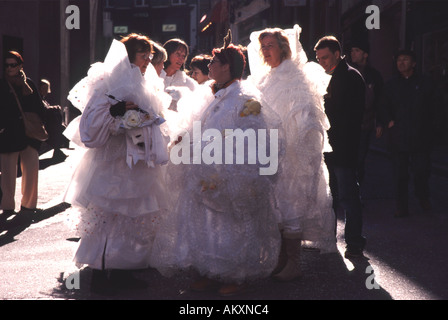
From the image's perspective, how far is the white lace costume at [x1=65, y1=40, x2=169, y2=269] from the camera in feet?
17.0

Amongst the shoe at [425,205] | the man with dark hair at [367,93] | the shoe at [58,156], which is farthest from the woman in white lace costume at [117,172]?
the shoe at [58,156]

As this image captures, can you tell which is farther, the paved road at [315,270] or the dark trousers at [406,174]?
the dark trousers at [406,174]

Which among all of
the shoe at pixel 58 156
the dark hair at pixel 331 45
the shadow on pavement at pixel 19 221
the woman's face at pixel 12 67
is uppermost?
the dark hair at pixel 331 45

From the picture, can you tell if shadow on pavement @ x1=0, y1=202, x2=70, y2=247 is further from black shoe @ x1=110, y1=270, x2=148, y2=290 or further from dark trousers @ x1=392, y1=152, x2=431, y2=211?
dark trousers @ x1=392, y1=152, x2=431, y2=211

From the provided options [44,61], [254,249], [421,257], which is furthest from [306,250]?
[44,61]

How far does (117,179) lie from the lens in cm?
522

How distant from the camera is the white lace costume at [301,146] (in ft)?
18.6

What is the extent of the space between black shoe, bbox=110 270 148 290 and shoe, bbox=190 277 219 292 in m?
0.40

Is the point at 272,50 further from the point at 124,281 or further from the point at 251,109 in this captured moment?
the point at 124,281

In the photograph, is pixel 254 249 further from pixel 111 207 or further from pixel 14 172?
pixel 14 172

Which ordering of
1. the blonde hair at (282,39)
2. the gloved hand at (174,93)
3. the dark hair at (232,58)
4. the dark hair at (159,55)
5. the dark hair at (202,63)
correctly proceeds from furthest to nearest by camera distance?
the dark hair at (202,63)
the gloved hand at (174,93)
the dark hair at (159,55)
the blonde hair at (282,39)
the dark hair at (232,58)

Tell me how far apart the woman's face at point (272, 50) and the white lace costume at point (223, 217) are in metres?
0.76

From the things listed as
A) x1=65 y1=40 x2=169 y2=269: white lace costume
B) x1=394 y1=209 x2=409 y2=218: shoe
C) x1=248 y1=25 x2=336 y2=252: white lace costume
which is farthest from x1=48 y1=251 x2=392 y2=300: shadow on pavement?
x1=394 y1=209 x2=409 y2=218: shoe

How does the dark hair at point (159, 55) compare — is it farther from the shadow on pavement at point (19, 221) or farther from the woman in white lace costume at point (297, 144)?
the shadow on pavement at point (19, 221)
